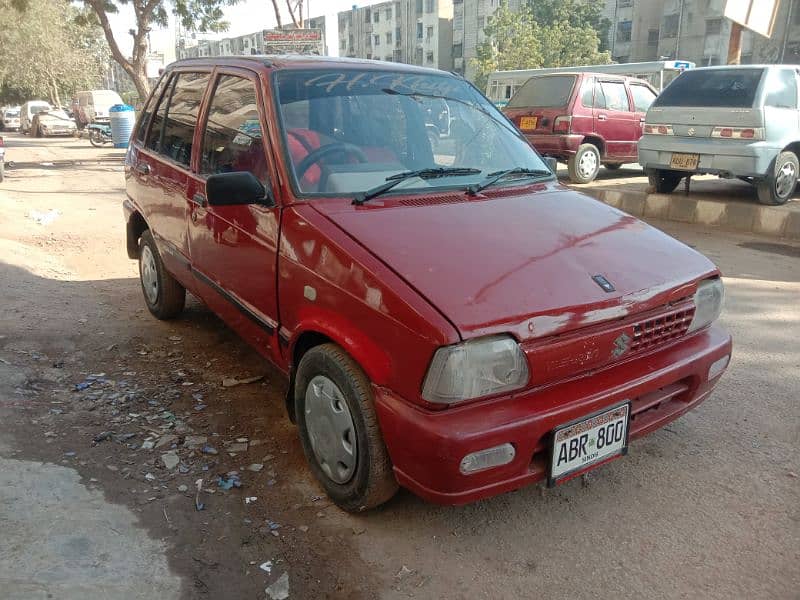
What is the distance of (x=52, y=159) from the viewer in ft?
66.0

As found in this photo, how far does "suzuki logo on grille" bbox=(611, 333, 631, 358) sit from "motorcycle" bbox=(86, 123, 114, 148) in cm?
2734

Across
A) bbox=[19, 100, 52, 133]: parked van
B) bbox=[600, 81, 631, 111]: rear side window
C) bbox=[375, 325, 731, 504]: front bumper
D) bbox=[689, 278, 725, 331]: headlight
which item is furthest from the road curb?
bbox=[19, 100, 52, 133]: parked van

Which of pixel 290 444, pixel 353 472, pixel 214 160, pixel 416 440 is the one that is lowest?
pixel 290 444

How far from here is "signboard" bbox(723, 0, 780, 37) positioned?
8.71 metres

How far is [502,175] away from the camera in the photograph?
125 inches

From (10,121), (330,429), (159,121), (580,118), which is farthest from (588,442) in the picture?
(10,121)

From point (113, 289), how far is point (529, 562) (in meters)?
4.69

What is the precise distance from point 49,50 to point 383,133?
4351cm

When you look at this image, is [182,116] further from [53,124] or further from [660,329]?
[53,124]

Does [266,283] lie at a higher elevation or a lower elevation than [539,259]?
lower

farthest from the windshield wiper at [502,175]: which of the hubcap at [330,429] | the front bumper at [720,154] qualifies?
the front bumper at [720,154]

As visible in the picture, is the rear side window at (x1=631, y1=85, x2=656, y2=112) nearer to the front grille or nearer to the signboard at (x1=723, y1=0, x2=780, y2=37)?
the signboard at (x1=723, y1=0, x2=780, y2=37)

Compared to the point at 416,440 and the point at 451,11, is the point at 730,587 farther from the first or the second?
the point at 451,11

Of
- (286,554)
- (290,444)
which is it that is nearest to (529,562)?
(286,554)
